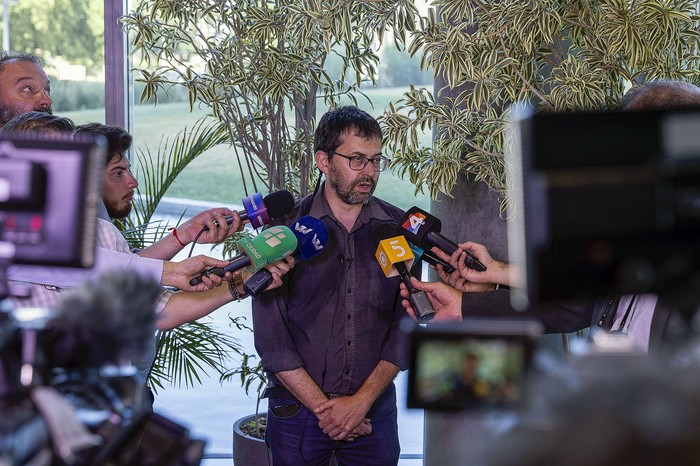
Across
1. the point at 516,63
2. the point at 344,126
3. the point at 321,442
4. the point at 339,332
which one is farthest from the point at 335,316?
the point at 516,63

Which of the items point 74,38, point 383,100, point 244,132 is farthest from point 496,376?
point 74,38

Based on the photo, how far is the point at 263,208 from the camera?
3037 millimetres

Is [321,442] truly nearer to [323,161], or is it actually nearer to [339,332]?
[339,332]

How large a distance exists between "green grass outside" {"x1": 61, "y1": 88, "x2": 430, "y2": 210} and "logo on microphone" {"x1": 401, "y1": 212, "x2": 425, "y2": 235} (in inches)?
141

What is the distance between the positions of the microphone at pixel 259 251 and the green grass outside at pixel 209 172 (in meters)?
3.76

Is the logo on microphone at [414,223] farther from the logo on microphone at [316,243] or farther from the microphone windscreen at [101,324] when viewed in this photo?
the microphone windscreen at [101,324]

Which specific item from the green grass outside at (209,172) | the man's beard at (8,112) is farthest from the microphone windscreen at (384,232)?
the green grass outside at (209,172)

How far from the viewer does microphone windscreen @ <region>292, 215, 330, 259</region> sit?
2.94 meters

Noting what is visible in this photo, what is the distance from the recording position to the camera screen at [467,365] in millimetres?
1315

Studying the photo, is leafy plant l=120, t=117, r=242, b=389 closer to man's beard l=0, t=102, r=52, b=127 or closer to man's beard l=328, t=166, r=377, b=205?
man's beard l=0, t=102, r=52, b=127

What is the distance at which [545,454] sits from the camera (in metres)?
1.02

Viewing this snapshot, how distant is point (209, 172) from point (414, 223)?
4793mm

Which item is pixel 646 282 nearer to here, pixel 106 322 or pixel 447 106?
pixel 106 322

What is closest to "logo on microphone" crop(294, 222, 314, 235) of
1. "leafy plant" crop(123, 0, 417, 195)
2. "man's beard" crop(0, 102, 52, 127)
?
"leafy plant" crop(123, 0, 417, 195)
